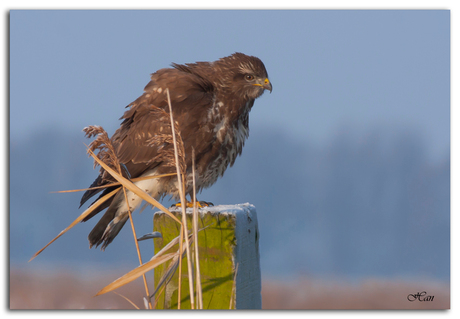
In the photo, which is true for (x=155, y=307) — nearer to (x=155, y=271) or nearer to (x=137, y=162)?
(x=155, y=271)

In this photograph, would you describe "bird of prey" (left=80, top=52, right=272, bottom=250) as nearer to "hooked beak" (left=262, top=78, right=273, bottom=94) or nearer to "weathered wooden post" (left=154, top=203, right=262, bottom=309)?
"hooked beak" (left=262, top=78, right=273, bottom=94)

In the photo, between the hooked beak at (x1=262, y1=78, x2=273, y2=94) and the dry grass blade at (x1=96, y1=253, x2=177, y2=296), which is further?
the hooked beak at (x1=262, y1=78, x2=273, y2=94)

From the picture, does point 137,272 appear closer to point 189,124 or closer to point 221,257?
point 221,257

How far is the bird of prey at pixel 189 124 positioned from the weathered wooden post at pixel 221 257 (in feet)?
2.36

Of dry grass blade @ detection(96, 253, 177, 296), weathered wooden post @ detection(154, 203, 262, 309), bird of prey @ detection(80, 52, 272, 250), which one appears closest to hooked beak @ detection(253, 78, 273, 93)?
bird of prey @ detection(80, 52, 272, 250)

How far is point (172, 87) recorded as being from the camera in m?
2.52

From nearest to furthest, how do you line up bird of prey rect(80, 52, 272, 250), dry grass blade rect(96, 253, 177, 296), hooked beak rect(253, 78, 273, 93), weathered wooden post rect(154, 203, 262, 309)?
dry grass blade rect(96, 253, 177, 296), weathered wooden post rect(154, 203, 262, 309), bird of prey rect(80, 52, 272, 250), hooked beak rect(253, 78, 273, 93)

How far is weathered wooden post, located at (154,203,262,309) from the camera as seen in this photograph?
5.47 feet

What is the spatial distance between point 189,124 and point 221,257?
938mm

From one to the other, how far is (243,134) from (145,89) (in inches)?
25.3

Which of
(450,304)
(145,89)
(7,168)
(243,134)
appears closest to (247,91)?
(243,134)

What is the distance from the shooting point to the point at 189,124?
7.88ft

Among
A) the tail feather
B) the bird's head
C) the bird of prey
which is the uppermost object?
the bird's head

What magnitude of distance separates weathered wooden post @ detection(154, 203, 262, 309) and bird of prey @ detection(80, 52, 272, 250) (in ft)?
2.36
